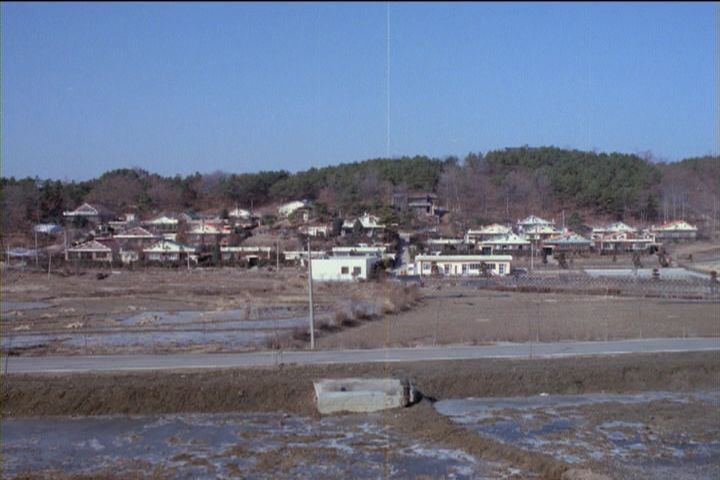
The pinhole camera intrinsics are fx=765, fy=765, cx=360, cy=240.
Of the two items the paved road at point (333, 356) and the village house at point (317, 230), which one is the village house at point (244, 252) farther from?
the paved road at point (333, 356)

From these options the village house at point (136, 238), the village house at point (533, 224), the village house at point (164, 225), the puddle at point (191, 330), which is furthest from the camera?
the village house at point (164, 225)

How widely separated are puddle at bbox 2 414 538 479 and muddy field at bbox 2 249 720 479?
251 mm

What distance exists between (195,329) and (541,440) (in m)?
13.9

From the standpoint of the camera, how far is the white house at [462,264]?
39469mm

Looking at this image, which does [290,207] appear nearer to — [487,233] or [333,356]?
[487,233]

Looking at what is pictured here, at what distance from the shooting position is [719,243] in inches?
1651

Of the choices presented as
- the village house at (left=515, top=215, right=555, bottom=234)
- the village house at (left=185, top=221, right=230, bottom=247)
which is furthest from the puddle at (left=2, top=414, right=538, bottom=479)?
the village house at (left=185, top=221, right=230, bottom=247)

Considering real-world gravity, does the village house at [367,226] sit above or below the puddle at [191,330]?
above

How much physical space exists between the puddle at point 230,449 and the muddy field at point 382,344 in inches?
9.9

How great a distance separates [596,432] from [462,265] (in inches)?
1195

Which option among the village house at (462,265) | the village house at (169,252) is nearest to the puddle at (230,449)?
the village house at (462,265)

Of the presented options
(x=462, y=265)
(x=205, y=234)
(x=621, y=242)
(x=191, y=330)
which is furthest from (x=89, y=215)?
(x=191, y=330)

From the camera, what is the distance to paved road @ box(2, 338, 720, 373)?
14633mm

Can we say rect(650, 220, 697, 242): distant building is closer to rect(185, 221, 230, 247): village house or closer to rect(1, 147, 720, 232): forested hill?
rect(1, 147, 720, 232): forested hill
